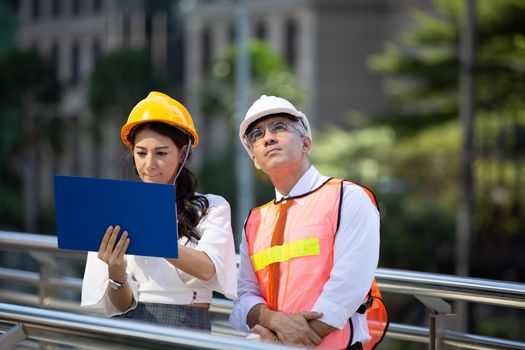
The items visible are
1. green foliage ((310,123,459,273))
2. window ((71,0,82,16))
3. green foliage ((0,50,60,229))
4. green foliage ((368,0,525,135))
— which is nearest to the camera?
green foliage ((368,0,525,135))

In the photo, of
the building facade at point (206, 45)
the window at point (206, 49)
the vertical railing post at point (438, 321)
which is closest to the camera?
the vertical railing post at point (438, 321)

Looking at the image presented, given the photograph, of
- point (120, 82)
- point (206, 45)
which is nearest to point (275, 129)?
point (120, 82)

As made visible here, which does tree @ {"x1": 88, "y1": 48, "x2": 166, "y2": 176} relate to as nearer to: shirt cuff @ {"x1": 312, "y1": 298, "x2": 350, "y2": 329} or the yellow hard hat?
the yellow hard hat

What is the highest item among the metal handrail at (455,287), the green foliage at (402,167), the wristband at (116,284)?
the green foliage at (402,167)

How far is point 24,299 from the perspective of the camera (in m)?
6.37

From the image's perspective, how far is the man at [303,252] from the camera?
307 centimetres

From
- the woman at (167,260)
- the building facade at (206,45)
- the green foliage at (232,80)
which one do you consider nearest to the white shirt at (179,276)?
the woman at (167,260)

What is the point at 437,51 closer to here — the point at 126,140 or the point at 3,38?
the point at 3,38

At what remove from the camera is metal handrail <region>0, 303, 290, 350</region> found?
2.43m

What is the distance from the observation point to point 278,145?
321 centimetres

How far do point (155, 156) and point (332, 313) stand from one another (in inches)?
29.5

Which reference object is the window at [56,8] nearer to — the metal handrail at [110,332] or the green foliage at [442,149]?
the green foliage at [442,149]

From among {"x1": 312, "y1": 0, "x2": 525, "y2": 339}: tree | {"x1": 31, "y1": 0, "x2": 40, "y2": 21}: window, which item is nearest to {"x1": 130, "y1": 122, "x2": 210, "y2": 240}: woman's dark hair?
{"x1": 312, "y1": 0, "x2": 525, "y2": 339}: tree

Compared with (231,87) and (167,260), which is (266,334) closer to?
(167,260)
